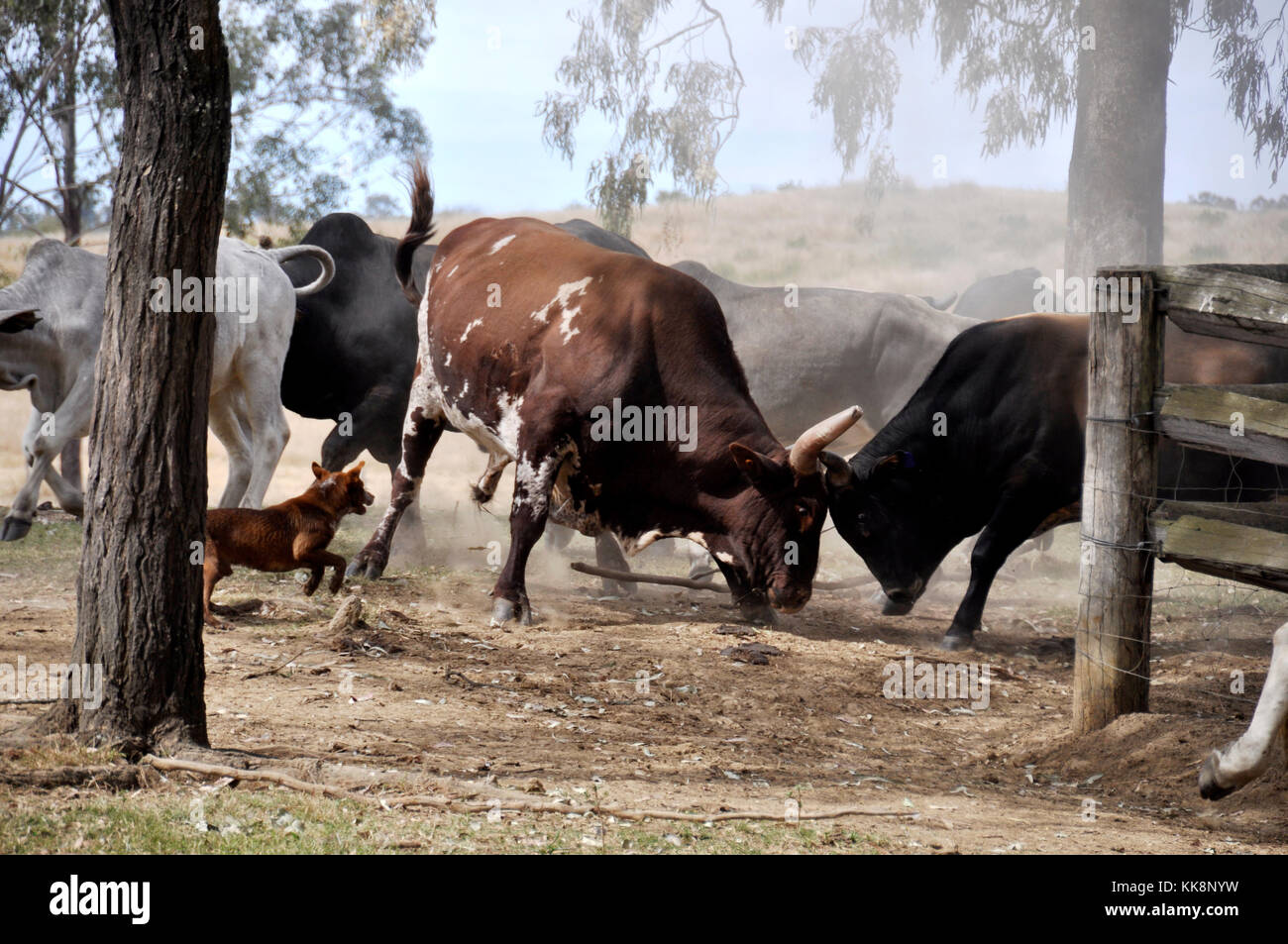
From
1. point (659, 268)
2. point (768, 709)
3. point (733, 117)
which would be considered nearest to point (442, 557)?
point (659, 268)

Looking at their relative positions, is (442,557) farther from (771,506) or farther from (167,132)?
(167,132)

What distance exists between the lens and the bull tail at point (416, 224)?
29.4 feet

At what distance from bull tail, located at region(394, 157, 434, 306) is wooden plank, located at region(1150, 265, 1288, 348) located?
17.6 ft

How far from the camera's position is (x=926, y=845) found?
3.75 metres

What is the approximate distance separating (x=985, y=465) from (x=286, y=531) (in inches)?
161

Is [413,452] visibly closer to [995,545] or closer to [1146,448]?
[995,545]

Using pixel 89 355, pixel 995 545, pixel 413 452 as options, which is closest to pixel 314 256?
pixel 89 355

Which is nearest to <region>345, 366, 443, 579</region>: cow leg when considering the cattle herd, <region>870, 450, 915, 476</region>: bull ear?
the cattle herd

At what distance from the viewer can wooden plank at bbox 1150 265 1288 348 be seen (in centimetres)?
461

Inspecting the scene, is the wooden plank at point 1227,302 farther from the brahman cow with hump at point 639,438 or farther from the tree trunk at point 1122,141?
the tree trunk at point 1122,141

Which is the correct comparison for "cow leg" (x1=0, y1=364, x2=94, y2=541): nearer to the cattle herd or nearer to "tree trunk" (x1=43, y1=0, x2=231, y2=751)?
the cattle herd

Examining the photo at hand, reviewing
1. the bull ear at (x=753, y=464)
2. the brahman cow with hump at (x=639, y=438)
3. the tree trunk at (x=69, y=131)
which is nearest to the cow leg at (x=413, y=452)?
the brahman cow with hump at (x=639, y=438)

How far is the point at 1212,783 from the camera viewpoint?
3730mm

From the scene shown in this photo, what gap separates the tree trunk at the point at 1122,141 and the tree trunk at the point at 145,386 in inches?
531
